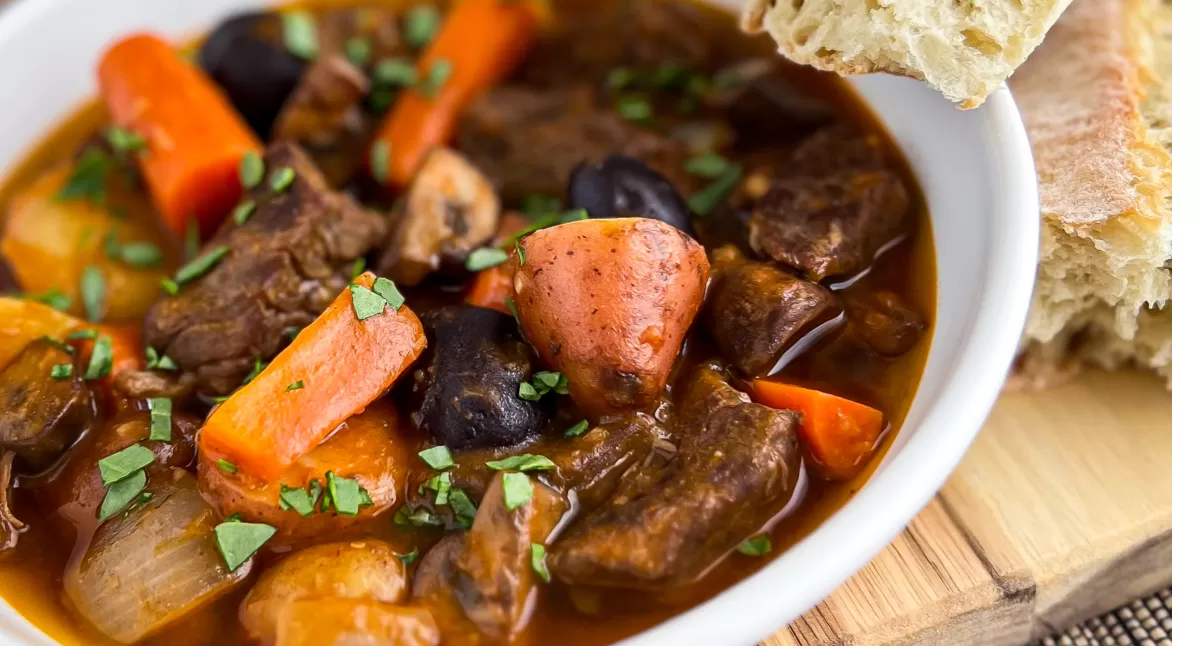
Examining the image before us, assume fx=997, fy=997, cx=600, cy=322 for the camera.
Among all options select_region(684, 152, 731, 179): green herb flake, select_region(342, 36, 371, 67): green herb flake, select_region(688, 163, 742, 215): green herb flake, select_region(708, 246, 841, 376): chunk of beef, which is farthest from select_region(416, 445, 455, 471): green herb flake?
select_region(342, 36, 371, 67): green herb flake

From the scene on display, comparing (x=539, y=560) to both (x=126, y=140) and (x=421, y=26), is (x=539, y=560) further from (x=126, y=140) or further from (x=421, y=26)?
(x=421, y=26)

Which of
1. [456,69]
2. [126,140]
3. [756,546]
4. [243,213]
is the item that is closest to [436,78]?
[456,69]

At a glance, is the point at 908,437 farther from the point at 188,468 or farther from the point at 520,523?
the point at 188,468

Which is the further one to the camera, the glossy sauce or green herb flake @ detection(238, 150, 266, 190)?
green herb flake @ detection(238, 150, 266, 190)

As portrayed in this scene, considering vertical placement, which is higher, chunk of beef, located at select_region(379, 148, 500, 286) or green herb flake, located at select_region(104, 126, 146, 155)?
green herb flake, located at select_region(104, 126, 146, 155)

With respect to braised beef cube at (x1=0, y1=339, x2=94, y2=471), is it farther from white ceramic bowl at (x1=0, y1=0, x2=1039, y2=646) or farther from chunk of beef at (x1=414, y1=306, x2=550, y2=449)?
chunk of beef at (x1=414, y1=306, x2=550, y2=449)
